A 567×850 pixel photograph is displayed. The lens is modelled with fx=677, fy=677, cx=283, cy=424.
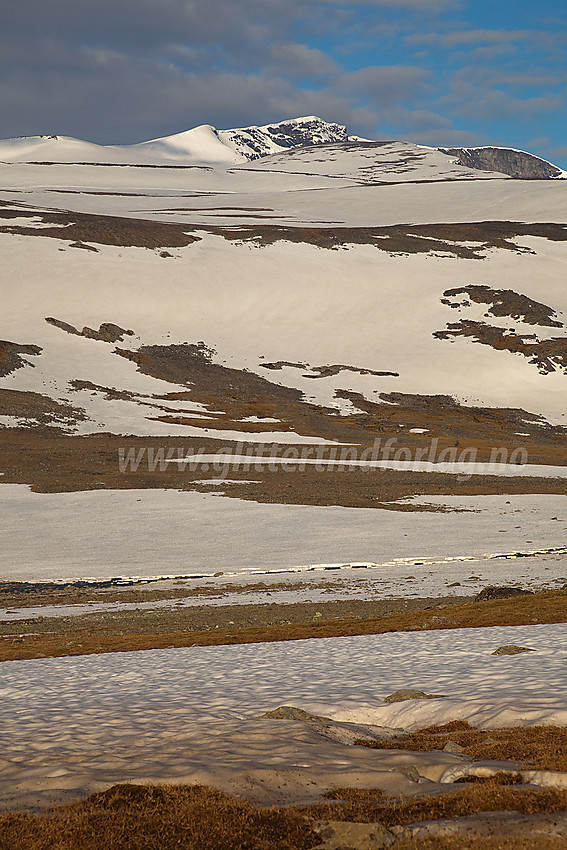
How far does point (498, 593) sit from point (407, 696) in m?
14.1

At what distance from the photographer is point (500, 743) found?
→ 9.34 metres

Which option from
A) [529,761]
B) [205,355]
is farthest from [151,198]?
[529,761]

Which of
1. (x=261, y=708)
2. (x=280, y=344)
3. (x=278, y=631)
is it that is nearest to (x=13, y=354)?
(x=280, y=344)

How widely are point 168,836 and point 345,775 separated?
2352 millimetres

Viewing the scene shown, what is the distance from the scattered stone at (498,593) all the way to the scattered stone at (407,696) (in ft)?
43.3

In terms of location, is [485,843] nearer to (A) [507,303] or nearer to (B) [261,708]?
(B) [261,708]

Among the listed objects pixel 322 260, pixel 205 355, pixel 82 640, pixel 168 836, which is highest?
pixel 322 260

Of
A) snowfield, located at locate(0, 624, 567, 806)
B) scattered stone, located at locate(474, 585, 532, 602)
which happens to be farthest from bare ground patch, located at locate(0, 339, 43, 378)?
snowfield, located at locate(0, 624, 567, 806)

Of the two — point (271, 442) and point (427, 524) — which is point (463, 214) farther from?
point (427, 524)

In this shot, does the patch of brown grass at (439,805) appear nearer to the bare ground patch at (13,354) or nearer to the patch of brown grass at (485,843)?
the patch of brown grass at (485,843)

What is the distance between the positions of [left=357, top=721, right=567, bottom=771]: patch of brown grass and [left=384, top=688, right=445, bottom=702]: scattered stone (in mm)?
1279

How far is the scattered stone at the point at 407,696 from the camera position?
39.9 ft

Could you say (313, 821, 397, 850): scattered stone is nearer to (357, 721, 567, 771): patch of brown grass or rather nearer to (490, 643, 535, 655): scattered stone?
(357, 721, 567, 771): patch of brown grass

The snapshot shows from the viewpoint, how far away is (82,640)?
20.2m
